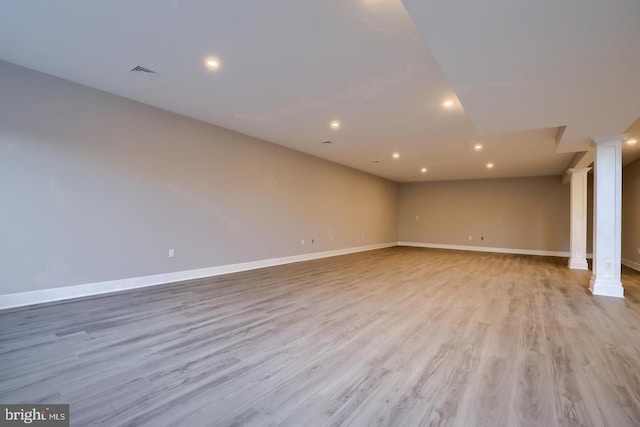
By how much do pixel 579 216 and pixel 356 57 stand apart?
6857mm

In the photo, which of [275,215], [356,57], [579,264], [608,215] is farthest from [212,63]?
[579,264]

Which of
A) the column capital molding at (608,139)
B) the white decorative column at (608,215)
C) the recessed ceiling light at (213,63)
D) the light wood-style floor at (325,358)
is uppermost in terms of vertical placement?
the recessed ceiling light at (213,63)

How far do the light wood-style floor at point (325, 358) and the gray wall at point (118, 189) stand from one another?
63 centimetres

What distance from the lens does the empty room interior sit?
72.8 inches

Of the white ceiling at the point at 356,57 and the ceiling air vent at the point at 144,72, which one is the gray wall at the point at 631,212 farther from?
the ceiling air vent at the point at 144,72

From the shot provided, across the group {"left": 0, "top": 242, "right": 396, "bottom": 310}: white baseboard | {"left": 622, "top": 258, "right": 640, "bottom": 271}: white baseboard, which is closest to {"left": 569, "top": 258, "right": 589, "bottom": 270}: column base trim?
{"left": 622, "top": 258, "right": 640, "bottom": 271}: white baseboard

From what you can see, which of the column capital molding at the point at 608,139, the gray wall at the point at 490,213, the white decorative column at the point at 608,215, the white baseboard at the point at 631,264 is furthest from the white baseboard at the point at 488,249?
the column capital molding at the point at 608,139

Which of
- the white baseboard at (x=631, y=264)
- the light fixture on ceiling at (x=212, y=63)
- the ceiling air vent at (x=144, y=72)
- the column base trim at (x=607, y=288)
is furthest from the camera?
the white baseboard at (x=631, y=264)

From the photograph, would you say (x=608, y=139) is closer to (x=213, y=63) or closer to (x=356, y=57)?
(x=356, y=57)

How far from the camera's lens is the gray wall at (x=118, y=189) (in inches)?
134

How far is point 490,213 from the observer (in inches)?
421

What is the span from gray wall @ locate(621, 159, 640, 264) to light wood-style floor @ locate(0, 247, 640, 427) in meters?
3.97

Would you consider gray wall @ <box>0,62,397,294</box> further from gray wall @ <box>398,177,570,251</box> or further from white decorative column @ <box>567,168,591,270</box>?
gray wall @ <box>398,177,570,251</box>

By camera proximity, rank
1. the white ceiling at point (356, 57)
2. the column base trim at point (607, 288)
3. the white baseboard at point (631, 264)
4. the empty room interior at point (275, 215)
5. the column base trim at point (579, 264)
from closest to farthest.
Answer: the empty room interior at point (275, 215), the white ceiling at point (356, 57), the column base trim at point (607, 288), the white baseboard at point (631, 264), the column base trim at point (579, 264)
